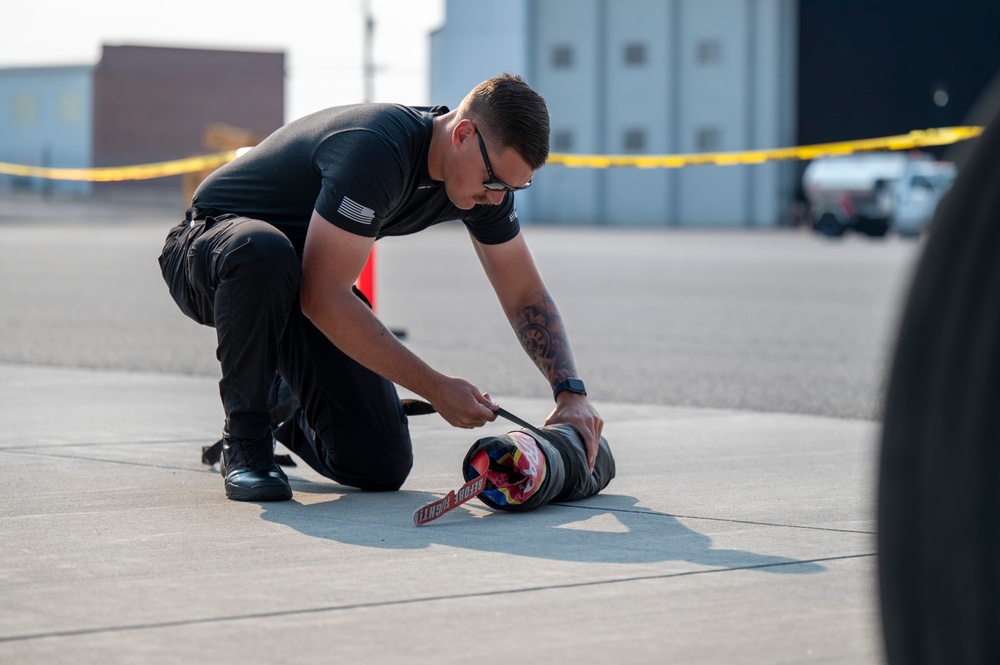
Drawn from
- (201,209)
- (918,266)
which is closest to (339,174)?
(201,209)

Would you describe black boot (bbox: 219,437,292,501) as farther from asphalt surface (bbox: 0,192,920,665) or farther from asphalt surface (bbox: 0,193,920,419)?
asphalt surface (bbox: 0,193,920,419)

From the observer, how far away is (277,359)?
414cm

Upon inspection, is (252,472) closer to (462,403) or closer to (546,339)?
(462,403)

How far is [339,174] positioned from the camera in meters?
3.83

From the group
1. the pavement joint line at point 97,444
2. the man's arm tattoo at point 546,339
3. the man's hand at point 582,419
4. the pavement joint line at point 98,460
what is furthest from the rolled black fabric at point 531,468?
the pavement joint line at point 97,444

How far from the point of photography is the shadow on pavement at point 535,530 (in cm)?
325

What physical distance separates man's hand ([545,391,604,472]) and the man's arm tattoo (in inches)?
5.0

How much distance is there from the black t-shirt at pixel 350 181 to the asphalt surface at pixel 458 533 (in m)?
0.80

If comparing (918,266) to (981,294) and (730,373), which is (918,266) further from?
(730,373)

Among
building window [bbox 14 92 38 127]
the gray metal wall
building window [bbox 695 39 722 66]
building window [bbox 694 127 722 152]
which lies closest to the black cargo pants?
the gray metal wall

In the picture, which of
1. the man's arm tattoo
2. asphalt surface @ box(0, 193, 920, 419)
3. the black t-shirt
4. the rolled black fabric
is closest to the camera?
the rolled black fabric

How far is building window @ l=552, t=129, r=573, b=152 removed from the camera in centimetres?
5325

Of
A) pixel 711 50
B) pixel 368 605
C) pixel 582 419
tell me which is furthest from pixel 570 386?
pixel 711 50

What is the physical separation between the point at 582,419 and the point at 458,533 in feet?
2.17
